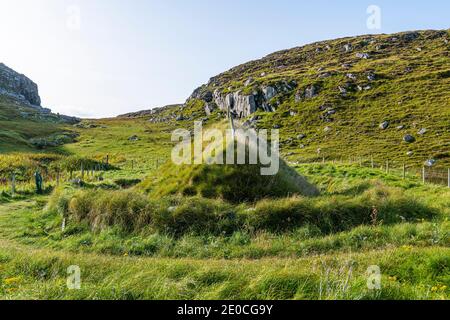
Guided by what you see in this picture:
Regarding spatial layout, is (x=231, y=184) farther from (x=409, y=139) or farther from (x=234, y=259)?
(x=409, y=139)

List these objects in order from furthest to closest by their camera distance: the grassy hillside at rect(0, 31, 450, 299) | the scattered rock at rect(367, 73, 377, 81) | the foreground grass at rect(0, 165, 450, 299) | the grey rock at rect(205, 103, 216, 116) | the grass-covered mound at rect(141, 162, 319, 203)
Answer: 1. the grey rock at rect(205, 103, 216, 116)
2. the scattered rock at rect(367, 73, 377, 81)
3. the grass-covered mound at rect(141, 162, 319, 203)
4. the grassy hillside at rect(0, 31, 450, 299)
5. the foreground grass at rect(0, 165, 450, 299)

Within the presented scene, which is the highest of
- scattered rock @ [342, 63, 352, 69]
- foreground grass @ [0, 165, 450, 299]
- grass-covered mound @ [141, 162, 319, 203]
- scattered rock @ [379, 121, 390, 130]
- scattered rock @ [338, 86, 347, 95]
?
scattered rock @ [342, 63, 352, 69]

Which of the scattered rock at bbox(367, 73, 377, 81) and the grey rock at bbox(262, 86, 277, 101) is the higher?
the scattered rock at bbox(367, 73, 377, 81)

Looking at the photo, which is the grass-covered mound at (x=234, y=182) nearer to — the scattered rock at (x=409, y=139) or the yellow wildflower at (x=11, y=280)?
the yellow wildflower at (x=11, y=280)

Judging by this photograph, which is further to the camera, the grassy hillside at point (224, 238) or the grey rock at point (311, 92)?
the grey rock at point (311, 92)

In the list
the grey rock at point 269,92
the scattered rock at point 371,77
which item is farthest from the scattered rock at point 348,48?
the grey rock at point 269,92

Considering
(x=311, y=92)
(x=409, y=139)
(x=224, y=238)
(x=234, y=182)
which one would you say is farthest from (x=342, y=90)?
(x=224, y=238)

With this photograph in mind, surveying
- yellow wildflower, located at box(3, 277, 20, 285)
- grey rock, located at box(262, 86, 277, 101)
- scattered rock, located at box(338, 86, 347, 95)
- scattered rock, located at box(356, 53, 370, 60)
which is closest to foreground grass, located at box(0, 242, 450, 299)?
yellow wildflower, located at box(3, 277, 20, 285)

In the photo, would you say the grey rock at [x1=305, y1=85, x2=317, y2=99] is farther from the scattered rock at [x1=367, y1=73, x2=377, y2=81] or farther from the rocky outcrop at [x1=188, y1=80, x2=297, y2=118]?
the scattered rock at [x1=367, y1=73, x2=377, y2=81]

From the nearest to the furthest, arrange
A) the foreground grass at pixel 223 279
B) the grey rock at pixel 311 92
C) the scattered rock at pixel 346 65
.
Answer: the foreground grass at pixel 223 279
the grey rock at pixel 311 92
the scattered rock at pixel 346 65

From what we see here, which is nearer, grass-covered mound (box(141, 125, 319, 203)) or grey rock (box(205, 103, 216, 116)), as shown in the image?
grass-covered mound (box(141, 125, 319, 203))

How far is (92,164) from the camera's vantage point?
4894 cm

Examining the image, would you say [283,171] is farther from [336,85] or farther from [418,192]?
[336,85]

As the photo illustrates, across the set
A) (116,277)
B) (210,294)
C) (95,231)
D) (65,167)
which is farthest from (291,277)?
(65,167)
